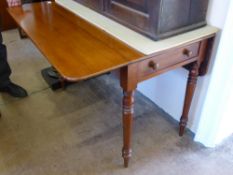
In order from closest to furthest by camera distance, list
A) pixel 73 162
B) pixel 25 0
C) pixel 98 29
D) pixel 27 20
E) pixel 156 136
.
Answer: pixel 98 29, pixel 27 20, pixel 73 162, pixel 156 136, pixel 25 0

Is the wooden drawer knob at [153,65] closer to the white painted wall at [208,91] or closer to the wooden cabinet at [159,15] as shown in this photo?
the wooden cabinet at [159,15]

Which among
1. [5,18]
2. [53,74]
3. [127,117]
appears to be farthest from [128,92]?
[5,18]

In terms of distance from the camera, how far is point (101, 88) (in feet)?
7.06

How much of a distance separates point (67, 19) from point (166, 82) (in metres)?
0.77

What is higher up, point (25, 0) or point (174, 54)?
point (174, 54)

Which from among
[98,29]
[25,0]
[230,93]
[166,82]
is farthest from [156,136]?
[25,0]

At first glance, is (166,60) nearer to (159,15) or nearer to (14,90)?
(159,15)

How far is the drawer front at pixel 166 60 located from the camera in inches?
44.8

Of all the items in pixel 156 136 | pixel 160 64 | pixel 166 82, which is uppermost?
pixel 160 64

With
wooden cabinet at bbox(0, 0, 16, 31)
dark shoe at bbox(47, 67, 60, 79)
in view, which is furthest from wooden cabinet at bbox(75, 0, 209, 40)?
wooden cabinet at bbox(0, 0, 16, 31)

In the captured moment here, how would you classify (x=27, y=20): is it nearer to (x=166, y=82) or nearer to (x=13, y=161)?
(x=13, y=161)

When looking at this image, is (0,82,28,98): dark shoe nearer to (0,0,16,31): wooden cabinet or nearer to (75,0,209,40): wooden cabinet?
(75,0,209,40): wooden cabinet

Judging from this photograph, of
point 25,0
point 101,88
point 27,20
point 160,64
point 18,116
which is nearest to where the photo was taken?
point 160,64

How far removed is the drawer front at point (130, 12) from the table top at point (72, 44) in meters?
0.13
